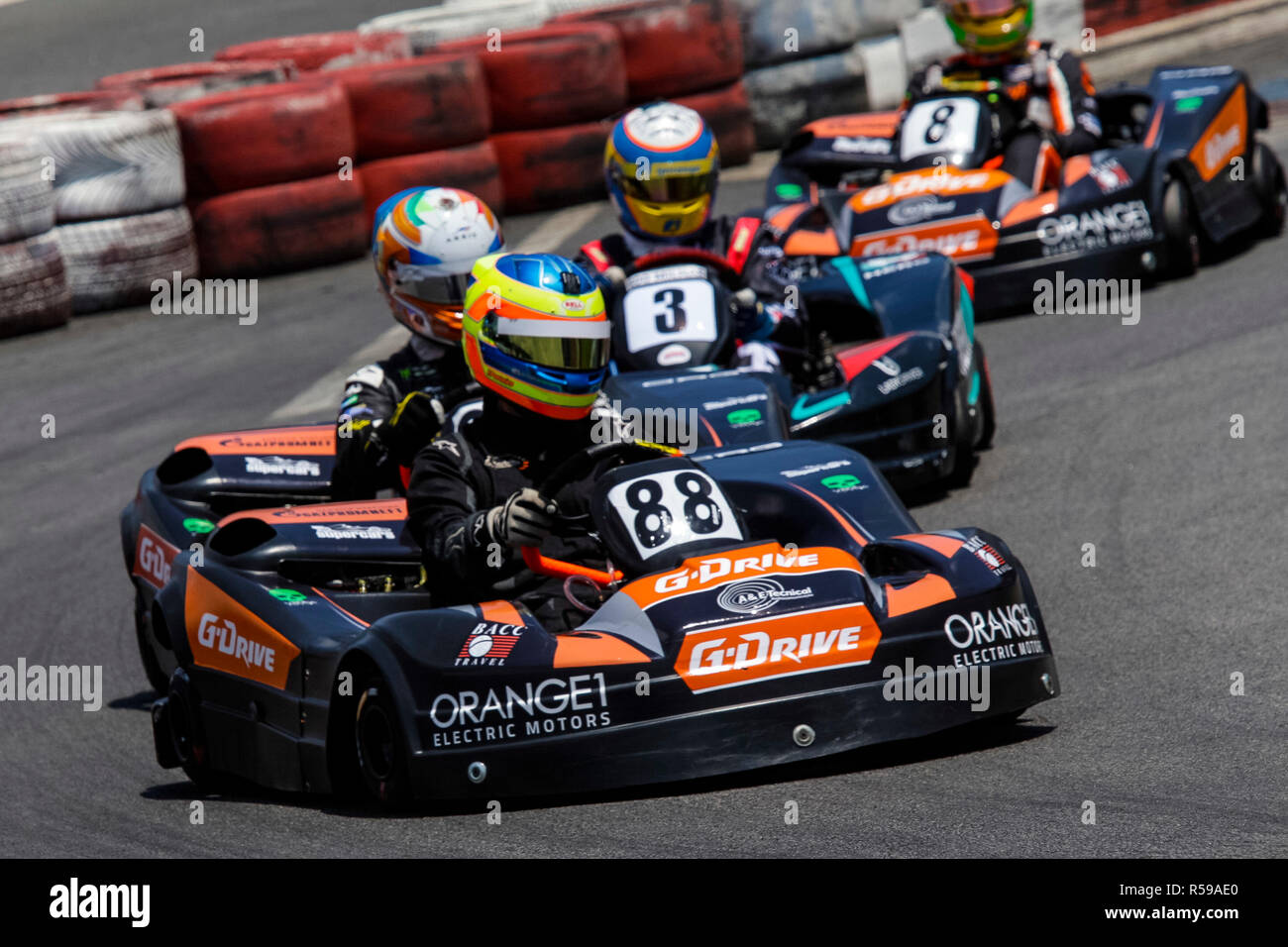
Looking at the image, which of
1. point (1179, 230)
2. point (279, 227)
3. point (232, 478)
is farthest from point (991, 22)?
point (232, 478)

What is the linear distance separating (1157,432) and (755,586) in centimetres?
353

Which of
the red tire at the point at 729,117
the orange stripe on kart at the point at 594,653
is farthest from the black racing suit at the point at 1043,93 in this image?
the orange stripe on kart at the point at 594,653

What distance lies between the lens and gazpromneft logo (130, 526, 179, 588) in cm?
Result: 614

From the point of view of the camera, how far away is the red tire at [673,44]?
42.3ft

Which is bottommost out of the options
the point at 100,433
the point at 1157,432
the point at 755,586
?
the point at 100,433

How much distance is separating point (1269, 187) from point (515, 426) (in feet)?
21.4

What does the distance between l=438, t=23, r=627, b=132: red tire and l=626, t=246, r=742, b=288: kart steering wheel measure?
5398 mm

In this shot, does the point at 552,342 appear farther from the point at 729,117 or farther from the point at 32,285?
the point at 729,117

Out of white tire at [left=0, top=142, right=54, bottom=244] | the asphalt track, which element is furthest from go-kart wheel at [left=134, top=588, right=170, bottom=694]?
white tire at [left=0, top=142, right=54, bottom=244]

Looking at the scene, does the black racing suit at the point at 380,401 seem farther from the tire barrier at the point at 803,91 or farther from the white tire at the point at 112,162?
the tire barrier at the point at 803,91

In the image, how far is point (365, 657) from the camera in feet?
14.6
